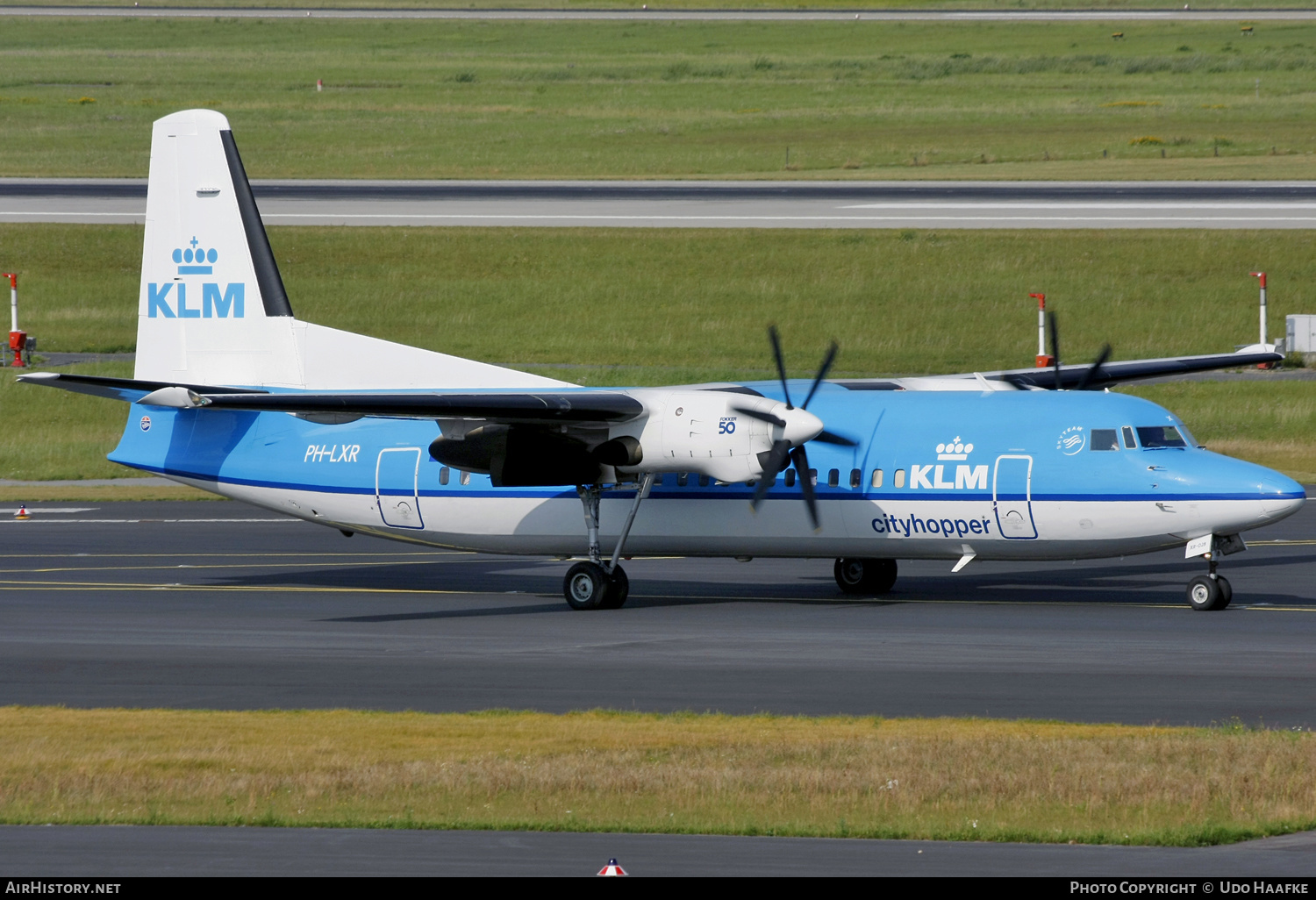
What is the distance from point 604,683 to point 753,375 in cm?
3099

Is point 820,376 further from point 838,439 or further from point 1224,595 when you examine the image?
point 1224,595

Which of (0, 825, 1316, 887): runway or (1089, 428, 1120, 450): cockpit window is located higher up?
(1089, 428, 1120, 450): cockpit window

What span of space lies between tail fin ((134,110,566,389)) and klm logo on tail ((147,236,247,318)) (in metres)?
0.01

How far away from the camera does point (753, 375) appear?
49531mm

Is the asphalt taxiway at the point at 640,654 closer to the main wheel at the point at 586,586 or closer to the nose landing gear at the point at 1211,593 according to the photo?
the nose landing gear at the point at 1211,593

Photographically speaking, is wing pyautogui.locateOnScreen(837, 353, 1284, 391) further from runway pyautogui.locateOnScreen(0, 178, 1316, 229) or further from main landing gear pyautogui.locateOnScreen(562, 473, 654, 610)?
runway pyautogui.locateOnScreen(0, 178, 1316, 229)

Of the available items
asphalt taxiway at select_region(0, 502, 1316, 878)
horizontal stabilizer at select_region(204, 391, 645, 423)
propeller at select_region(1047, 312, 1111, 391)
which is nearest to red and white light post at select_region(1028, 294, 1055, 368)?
asphalt taxiway at select_region(0, 502, 1316, 878)

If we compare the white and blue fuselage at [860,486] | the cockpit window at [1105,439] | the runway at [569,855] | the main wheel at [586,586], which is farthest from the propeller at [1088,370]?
the runway at [569,855]

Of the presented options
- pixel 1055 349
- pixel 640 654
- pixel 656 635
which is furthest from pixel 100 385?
pixel 1055 349

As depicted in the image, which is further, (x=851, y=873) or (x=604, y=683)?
(x=604, y=683)

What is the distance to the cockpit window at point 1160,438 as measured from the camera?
23.4 metres

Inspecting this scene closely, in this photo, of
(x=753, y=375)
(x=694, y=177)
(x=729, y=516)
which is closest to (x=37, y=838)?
(x=729, y=516)

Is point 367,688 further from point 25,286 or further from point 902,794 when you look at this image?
point 25,286

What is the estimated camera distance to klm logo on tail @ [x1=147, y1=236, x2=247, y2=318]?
2886cm
